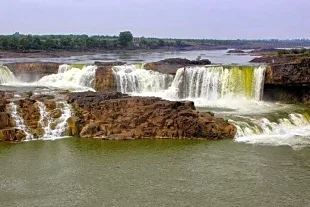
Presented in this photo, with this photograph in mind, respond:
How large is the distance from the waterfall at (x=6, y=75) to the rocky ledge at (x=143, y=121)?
21.8 meters

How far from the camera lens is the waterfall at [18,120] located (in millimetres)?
27725

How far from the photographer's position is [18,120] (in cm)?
2838

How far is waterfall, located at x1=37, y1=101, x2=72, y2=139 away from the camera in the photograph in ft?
91.9

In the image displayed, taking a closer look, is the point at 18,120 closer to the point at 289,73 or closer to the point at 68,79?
the point at 68,79

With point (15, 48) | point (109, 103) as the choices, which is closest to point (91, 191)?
point (109, 103)

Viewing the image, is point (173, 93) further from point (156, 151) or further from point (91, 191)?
point (91, 191)

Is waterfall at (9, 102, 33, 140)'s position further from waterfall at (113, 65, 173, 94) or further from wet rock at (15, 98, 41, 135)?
waterfall at (113, 65, 173, 94)

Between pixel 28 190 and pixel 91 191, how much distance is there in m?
2.63

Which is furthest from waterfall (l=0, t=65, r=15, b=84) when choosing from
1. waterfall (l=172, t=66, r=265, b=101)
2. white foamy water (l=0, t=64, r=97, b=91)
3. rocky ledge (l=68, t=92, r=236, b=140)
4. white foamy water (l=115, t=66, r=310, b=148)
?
rocky ledge (l=68, t=92, r=236, b=140)

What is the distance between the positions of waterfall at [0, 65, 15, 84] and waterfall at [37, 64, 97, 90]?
335 cm

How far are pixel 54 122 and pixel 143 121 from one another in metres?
5.40

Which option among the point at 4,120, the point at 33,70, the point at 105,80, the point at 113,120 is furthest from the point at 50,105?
the point at 33,70

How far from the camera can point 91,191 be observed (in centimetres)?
1933

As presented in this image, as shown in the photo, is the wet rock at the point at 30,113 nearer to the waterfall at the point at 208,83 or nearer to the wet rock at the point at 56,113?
the wet rock at the point at 56,113
